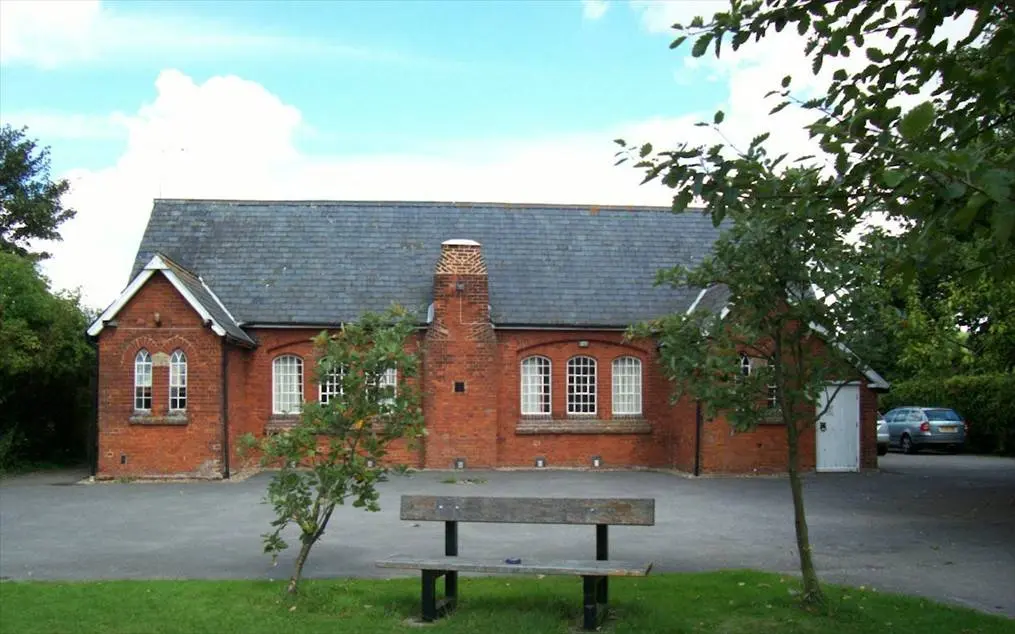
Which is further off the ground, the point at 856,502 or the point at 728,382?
the point at 728,382

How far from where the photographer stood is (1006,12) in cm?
611

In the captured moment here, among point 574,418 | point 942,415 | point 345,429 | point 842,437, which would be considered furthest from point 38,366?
point 942,415

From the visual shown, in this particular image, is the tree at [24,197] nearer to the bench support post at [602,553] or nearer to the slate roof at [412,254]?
the slate roof at [412,254]

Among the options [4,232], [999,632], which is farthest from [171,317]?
[4,232]

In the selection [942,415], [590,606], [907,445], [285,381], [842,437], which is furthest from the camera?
[907,445]

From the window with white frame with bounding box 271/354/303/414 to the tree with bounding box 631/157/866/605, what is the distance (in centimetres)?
1815

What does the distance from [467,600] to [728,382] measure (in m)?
3.48

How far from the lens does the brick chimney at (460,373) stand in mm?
26375

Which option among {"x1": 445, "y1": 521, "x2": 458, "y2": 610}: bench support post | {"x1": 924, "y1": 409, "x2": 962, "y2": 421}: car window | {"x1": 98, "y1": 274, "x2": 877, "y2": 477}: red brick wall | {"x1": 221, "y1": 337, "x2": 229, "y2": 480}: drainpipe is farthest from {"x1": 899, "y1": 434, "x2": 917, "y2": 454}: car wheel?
{"x1": 445, "y1": 521, "x2": 458, "y2": 610}: bench support post

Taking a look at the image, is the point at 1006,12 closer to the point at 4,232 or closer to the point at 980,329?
the point at 980,329

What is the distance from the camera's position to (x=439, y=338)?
26.5 meters

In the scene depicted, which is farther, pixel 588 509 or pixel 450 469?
pixel 450 469

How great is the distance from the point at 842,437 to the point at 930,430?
12109 mm

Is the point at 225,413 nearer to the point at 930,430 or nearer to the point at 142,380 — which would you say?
the point at 142,380
